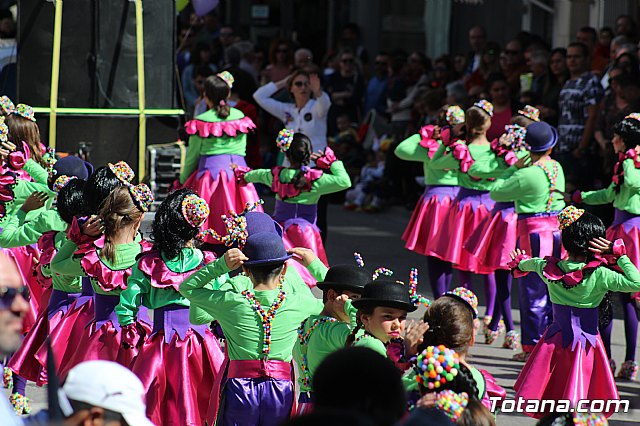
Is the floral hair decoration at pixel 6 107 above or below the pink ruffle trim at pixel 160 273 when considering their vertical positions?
above

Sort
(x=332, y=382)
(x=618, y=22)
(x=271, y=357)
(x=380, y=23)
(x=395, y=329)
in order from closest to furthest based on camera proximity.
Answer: (x=332, y=382) → (x=395, y=329) → (x=271, y=357) → (x=618, y=22) → (x=380, y=23)

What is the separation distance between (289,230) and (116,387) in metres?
5.65

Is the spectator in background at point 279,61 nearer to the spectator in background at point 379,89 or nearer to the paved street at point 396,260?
the spectator in background at point 379,89

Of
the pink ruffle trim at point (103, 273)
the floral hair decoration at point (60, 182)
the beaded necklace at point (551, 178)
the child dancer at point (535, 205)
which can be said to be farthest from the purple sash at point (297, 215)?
the pink ruffle trim at point (103, 273)

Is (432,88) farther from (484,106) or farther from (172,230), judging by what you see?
(172,230)

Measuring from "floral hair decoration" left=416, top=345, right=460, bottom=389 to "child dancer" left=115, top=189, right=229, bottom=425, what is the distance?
1974mm

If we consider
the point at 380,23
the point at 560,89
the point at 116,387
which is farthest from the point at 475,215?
the point at 380,23

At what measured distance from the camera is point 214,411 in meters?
5.46

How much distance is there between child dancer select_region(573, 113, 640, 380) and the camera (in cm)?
780

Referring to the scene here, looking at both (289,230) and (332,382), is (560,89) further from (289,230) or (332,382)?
(332,382)

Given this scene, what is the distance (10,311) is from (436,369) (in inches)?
58.9

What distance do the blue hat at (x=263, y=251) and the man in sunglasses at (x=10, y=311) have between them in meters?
1.72

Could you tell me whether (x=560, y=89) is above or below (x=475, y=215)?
above

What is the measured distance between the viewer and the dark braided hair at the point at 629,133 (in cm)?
784
